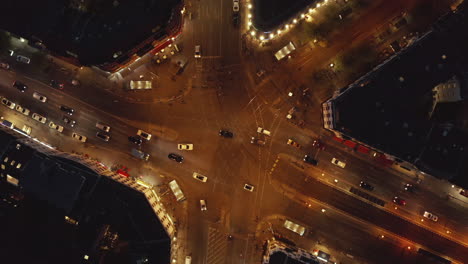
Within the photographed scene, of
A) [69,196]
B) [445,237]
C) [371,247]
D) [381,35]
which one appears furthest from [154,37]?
[445,237]

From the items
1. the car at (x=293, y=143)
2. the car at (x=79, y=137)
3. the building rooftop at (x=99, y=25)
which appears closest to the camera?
the building rooftop at (x=99, y=25)

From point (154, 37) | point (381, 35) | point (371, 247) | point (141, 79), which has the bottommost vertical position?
point (371, 247)

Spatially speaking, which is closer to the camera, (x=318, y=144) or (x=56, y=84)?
(x=318, y=144)

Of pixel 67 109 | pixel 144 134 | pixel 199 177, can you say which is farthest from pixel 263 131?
pixel 67 109

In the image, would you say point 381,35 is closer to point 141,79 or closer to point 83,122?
point 141,79

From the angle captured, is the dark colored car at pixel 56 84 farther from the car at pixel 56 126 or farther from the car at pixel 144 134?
the car at pixel 144 134

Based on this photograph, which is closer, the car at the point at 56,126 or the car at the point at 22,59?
the car at the point at 56,126

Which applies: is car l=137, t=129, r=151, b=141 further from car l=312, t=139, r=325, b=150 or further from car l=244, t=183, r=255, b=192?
car l=312, t=139, r=325, b=150

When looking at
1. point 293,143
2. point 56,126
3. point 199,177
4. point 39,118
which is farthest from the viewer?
point 39,118

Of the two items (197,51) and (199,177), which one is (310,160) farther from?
(197,51)

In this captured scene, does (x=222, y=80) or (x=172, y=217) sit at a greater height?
(x=222, y=80)

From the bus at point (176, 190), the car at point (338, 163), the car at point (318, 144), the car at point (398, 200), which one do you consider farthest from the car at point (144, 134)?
the car at point (398, 200)
